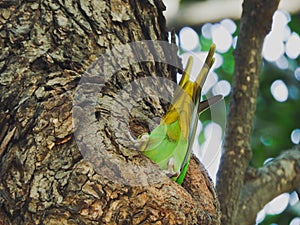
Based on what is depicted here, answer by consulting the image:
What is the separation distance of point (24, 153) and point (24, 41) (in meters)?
0.34

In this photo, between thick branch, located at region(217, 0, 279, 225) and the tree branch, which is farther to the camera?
the tree branch

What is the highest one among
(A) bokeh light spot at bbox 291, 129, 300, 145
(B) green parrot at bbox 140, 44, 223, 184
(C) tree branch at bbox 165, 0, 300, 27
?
(C) tree branch at bbox 165, 0, 300, 27

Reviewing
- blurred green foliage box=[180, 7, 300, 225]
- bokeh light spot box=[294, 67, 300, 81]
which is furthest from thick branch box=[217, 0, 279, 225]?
bokeh light spot box=[294, 67, 300, 81]

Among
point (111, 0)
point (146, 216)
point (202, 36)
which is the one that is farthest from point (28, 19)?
point (202, 36)

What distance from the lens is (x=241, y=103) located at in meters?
2.11

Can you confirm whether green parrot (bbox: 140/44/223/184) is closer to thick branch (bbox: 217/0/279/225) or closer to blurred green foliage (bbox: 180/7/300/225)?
thick branch (bbox: 217/0/279/225)

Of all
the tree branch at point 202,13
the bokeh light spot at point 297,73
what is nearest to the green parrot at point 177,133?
the tree branch at point 202,13

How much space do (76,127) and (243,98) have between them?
985 millimetres

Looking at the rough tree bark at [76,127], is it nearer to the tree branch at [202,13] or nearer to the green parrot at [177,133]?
the green parrot at [177,133]

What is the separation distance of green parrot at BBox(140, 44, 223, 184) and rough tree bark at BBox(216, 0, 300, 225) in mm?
581

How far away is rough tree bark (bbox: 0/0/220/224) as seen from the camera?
119cm

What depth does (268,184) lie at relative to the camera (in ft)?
6.94

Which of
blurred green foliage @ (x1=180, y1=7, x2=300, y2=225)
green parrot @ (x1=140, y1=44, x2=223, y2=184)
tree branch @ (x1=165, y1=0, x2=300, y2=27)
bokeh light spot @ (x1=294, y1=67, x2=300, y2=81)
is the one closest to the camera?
green parrot @ (x1=140, y1=44, x2=223, y2=184)

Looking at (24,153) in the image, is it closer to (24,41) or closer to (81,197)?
(81,197)
